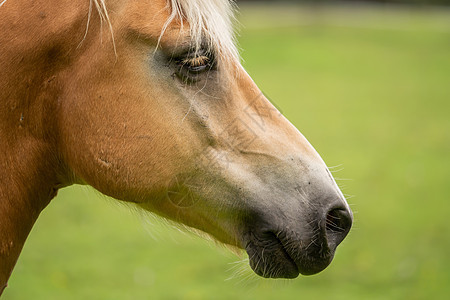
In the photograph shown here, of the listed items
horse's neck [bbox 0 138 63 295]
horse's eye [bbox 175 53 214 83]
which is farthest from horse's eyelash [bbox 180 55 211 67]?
horse's neck [bbox 0 138 63 295]

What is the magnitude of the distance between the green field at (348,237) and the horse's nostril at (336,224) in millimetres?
404

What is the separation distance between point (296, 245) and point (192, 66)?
78 centimetres

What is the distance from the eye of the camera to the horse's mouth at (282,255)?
206 cm

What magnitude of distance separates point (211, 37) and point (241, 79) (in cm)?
21

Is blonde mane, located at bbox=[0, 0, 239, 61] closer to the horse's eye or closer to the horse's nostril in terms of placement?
the horse's eye

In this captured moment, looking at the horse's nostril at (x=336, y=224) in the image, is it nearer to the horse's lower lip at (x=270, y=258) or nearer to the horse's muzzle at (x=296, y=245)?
the horse's muzzle at (x=296, y=245)

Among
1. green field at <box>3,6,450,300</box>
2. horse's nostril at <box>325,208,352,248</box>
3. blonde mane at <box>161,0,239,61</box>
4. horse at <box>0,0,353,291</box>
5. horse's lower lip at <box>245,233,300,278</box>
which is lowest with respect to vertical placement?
green field at <box>3,6,450,300</box>

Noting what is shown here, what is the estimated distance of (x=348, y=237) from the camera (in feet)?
21.5

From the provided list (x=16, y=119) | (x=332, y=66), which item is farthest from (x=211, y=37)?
(x=332, y=66)

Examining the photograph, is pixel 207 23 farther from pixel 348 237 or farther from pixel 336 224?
pixel 348 237

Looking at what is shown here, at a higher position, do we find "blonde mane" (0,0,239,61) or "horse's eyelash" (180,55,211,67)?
"blonde mane" (0,0,239,61)

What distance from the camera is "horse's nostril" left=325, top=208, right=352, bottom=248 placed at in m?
2.05

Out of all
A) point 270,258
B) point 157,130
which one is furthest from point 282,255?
point 157,130

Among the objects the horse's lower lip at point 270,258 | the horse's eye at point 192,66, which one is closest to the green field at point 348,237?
the horse's lower lip at point 270,258
